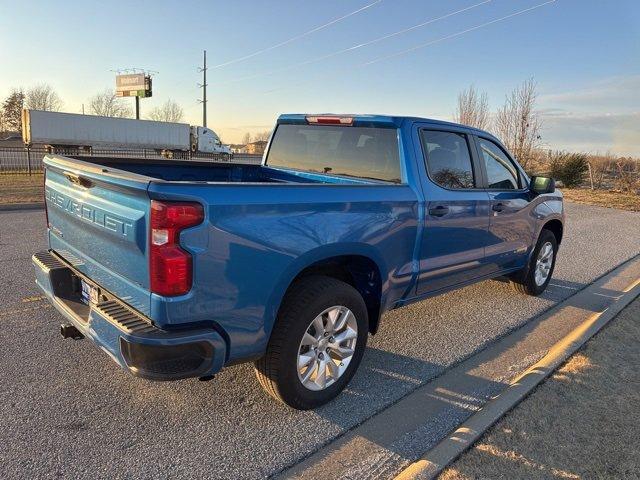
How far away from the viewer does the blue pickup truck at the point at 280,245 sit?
2.34 m

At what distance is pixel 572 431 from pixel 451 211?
5.73ft

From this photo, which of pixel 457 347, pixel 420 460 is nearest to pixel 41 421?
pixel 420 460

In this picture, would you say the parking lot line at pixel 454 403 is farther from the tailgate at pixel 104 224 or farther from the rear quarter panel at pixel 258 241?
the tailgate at pixel 104 224

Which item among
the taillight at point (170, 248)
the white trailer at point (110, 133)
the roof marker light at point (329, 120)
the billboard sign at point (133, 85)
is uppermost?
the billboard sign at point (133, 85)

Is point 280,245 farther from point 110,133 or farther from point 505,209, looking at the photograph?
point 110,133

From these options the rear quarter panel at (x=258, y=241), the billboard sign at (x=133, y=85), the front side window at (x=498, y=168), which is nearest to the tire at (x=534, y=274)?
the front side window at (x=498, y=168)

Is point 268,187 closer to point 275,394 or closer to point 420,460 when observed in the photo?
point 275,394

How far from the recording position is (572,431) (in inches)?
115

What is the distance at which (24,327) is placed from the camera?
3.97m

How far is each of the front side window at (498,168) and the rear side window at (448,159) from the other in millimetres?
332

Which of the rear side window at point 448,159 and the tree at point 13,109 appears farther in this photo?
the tree at point 13,109

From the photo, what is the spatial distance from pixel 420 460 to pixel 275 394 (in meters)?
0.90

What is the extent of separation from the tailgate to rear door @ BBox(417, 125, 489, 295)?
2.08m

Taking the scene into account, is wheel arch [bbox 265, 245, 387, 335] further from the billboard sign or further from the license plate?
the billboard sign
